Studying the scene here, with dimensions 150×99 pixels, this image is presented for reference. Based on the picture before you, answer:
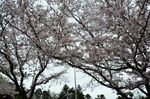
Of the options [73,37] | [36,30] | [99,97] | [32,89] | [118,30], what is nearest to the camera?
[118,30]

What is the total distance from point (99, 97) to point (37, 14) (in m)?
66.3

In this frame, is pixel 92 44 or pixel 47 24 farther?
pixel 47 24

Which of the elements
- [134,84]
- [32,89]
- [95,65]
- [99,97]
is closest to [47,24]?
[95,65]

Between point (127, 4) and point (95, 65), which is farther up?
point (127, 4)

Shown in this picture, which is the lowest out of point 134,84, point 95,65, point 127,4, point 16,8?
point 134,84

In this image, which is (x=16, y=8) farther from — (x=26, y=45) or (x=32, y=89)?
(x=32, y=89)

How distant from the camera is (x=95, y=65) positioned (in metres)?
7.62

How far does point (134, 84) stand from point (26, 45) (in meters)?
6.15

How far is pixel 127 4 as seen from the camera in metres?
8.14

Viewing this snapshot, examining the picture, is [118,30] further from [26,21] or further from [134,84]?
[26,21]

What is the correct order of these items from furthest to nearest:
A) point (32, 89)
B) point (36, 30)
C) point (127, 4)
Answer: point (32, 89)
point (36, 30)
point (127, 4)

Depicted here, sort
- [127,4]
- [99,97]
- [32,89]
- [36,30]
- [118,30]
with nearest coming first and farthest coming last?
[118,30] → [127,4] → [36,30] → [32,89] → [99,97]

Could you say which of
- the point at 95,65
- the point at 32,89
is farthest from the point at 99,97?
the point at 95,65

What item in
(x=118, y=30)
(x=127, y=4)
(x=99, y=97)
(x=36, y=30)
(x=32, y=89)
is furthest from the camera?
(x=99, y=97)
